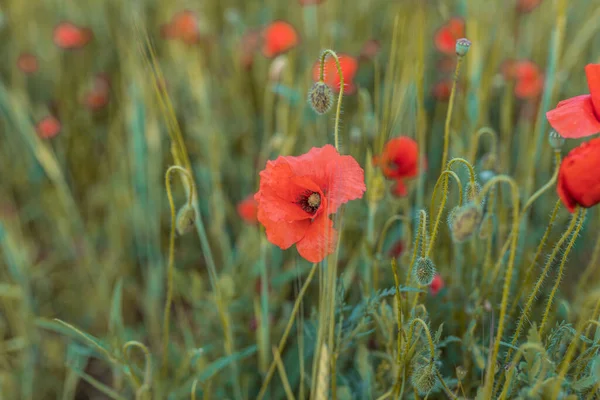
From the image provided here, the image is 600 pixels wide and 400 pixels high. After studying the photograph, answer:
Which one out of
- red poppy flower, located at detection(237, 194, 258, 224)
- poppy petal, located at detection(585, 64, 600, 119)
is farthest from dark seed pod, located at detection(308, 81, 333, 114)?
red poppy flower, located at detection(237, 194, 258, 224)

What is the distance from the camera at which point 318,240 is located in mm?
873

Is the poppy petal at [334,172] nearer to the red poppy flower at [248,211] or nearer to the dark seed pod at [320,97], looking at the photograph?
the dark seed pod at [320,97]

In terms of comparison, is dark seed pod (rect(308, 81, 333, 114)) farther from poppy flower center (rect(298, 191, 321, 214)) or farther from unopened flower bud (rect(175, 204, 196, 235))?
unopened flower bud (rect(175, 204, 196, 235))

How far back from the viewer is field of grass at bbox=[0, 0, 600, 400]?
902mm

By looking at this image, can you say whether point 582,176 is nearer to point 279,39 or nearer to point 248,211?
point 248,211

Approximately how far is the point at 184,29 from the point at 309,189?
1440 mm

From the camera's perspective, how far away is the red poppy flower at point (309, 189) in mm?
864

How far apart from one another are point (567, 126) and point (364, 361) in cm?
54

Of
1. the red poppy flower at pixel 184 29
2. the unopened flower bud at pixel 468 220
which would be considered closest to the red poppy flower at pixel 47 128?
the red poppy flower at pixel 184 29

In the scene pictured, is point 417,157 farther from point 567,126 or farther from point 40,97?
point 40,97

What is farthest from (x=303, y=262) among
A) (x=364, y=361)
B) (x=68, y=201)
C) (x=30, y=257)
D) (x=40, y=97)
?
(x=40, y=97)

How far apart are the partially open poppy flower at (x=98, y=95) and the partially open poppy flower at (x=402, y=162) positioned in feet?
4.18

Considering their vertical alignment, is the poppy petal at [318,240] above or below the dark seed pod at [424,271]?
above

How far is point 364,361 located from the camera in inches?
40.6
